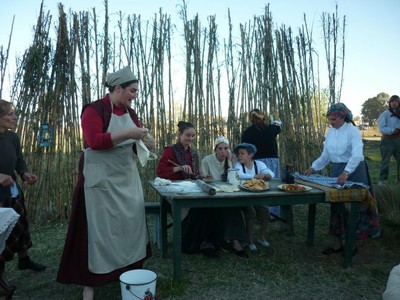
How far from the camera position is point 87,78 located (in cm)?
496

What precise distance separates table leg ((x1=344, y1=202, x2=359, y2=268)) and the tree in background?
42.4 m

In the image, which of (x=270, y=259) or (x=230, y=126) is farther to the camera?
(x=230, y=126)

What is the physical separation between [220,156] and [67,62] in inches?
106

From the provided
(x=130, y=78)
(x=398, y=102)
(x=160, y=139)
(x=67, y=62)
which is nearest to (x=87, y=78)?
(x=67, y=62)

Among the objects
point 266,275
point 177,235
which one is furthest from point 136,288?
point 266,275

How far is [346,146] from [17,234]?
3.12m

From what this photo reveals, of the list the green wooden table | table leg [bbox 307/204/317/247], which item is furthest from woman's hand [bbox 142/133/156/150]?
table leg [bbox 307/204/317/247]

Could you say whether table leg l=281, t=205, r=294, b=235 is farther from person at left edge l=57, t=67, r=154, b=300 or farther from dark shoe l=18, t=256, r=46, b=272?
dark shoe l=18, t=256, r=46, b=272

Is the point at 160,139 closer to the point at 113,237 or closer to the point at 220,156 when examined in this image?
the point at 220,156

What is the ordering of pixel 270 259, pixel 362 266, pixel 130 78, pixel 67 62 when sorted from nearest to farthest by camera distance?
pixel 130 78 → pixel 362 266 → pixel 270 259 → pixel 67 62

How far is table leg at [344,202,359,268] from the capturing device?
308cm

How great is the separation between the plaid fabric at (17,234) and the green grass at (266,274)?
0.31m

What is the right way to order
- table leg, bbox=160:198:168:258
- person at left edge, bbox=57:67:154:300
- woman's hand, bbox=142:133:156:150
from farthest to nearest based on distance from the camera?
1. table leg, bbox=160:198:168:258
2. woman's hand, bbox=142:133:156:150
3. person at left edge, bbox=57:67:154:300

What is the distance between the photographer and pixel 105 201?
2.35 m
